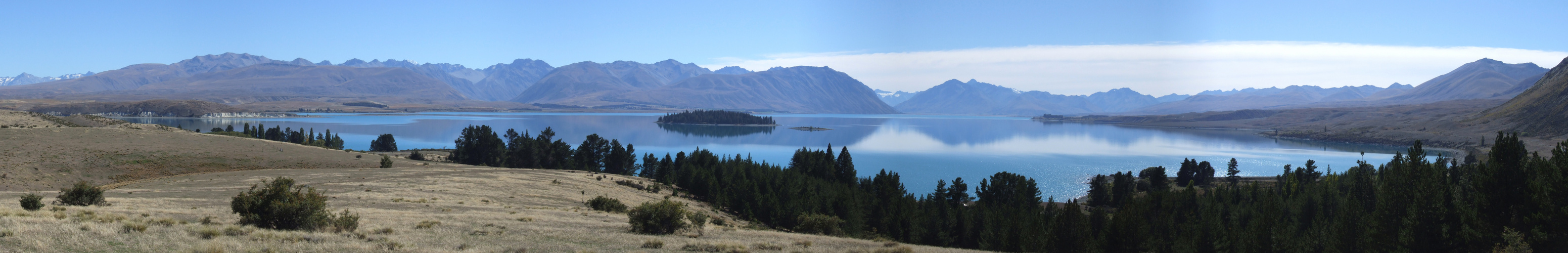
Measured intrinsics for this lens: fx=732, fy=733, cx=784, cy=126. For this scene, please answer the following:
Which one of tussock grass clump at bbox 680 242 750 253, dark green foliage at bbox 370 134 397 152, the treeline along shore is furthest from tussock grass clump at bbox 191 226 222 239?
dark green foliage at bbox 370 134 397 152

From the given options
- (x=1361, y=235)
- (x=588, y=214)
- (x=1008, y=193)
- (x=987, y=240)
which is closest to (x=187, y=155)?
(x=588, y=214)

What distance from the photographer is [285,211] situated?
20578mm

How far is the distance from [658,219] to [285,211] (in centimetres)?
1054

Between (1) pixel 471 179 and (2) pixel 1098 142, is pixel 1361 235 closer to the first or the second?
(1) pixel 471 179

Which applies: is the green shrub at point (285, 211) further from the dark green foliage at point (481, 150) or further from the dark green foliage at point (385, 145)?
the dark green foliage at point (385, 145)

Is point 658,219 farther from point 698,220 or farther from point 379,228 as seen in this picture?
point 379,228

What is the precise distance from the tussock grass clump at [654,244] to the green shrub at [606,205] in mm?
16879

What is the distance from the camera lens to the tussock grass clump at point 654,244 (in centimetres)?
2067

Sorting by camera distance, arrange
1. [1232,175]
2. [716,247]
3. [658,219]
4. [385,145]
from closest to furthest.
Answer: [716,247] < [658,219] < [1232,175] < [385,145]

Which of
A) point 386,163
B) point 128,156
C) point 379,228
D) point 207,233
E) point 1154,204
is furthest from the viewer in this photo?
point 1154,204

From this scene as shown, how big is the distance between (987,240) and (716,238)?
108 feet

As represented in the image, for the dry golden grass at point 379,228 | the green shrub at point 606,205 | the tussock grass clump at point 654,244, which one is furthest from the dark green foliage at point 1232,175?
the tussock grass clump at point 654,244

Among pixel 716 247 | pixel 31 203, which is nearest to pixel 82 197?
pixel 31 203

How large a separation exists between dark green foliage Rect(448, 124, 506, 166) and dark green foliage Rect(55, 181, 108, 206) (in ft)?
189
